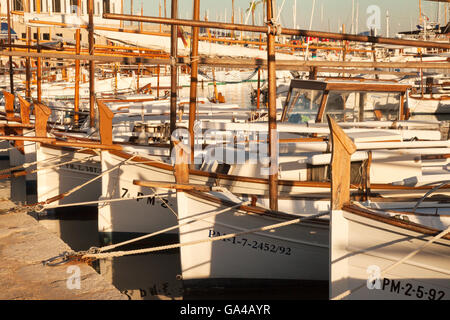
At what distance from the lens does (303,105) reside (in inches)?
479

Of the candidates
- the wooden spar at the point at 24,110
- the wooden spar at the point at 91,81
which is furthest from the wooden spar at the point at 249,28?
the wooden spar at the point at 24,110

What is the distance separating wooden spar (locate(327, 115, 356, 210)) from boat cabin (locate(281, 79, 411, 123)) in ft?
18.3

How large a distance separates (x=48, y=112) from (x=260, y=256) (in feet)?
21.5

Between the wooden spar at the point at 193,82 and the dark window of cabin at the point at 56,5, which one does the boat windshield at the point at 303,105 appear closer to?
the wooden spar at the point at 193,82

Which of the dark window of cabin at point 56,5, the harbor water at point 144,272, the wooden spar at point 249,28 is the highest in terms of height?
the dark window of cabin at point 56,5

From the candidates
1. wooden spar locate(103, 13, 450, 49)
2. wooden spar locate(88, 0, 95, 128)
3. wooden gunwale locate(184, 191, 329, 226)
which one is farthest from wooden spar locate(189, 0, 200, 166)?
wooden spar locate(88, 0, 95, 128)

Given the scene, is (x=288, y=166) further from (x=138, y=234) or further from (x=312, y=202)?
(x=138, y=234)

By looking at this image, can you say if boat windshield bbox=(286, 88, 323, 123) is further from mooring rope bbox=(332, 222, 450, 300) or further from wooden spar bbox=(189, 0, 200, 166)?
mooring rope bbox=(332, 222, 450, 300)

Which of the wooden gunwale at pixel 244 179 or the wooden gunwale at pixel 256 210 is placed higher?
the wooden gunwale at pixel 244 179

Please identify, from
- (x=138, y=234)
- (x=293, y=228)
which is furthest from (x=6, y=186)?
(x=293, y=228)

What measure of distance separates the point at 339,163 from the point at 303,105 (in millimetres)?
6096

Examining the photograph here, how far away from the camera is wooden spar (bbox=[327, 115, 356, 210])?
19.9ft

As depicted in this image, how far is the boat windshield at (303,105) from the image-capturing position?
1194 cm
